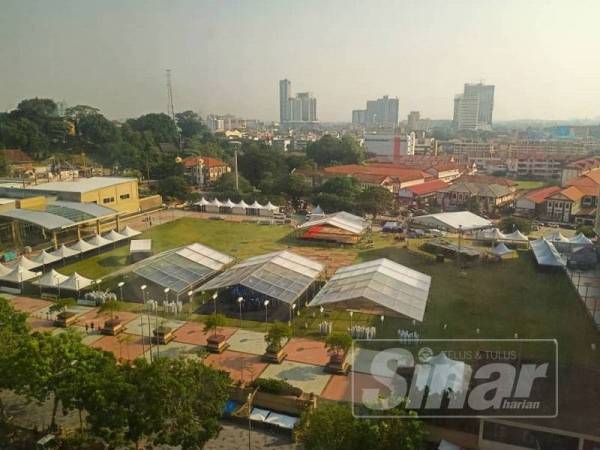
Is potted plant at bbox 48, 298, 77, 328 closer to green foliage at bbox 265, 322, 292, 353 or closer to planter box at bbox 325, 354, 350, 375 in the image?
green foliage at bbox 265, 322, 292, 353

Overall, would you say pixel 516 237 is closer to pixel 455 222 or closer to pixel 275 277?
pixel 455 222

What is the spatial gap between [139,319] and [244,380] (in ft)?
8.74

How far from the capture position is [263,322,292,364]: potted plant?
6.38 metres

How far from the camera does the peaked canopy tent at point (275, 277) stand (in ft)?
26.0

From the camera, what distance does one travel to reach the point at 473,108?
201 ft

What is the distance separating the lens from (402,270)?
8766 millimetres

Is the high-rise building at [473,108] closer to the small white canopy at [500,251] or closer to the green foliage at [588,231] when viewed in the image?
the green foliage at [588,231]

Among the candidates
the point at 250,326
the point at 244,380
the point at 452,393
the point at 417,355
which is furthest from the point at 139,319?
the point at 452,393

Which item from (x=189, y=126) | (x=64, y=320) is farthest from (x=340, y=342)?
(x=189, y=126)

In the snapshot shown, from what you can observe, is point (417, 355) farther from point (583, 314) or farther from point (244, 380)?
point (583, 314)

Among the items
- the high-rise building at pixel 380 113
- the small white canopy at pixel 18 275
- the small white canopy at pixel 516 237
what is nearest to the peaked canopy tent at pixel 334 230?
the small white canopy at pixel 516 237

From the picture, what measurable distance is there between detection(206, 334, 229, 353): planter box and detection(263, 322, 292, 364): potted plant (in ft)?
2.17

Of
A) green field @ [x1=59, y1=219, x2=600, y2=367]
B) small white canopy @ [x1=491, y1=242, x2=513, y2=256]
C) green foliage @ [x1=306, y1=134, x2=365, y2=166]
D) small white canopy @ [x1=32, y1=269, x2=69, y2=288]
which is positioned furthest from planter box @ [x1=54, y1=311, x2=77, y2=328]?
green foliage @ [x1=306, y1=134, x2=365, y2=166]

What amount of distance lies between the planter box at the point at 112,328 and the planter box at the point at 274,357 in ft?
7.77
